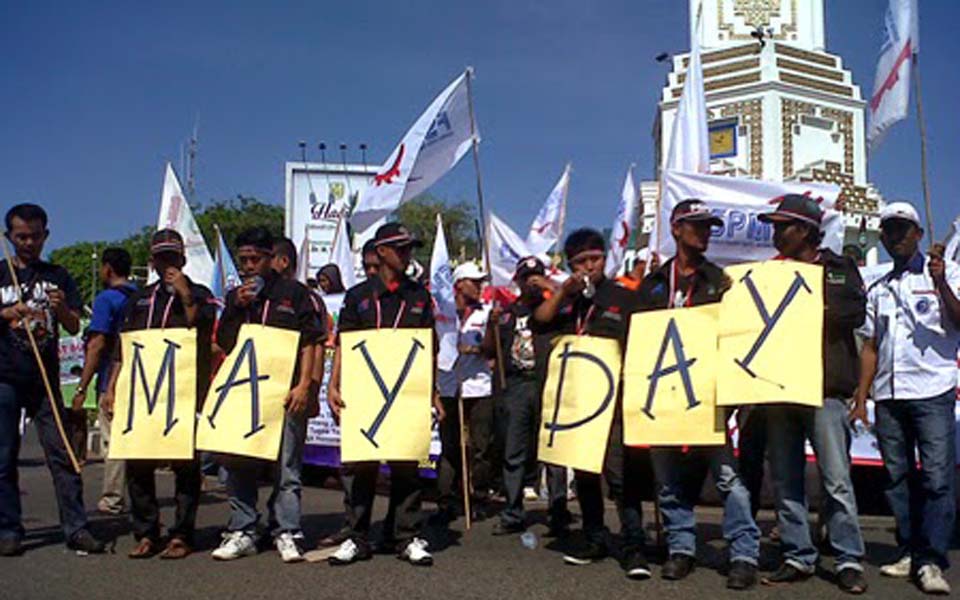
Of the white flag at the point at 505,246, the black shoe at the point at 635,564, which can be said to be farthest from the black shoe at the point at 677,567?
the white flag at the point at 505,246

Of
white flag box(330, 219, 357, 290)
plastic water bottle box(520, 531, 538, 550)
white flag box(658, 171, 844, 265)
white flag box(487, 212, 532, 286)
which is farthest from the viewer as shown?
white flag box(330, 219, 357, 290)

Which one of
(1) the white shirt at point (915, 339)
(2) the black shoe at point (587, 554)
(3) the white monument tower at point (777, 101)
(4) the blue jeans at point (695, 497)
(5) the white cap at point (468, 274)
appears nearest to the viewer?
(4) the blue jeans at point (695, 497)

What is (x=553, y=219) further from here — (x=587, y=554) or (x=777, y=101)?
(x=777, y=101)

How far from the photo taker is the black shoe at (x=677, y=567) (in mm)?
5516

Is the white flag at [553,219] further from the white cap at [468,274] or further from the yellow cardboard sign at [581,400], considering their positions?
the yellow cardboard sign at [581,400]

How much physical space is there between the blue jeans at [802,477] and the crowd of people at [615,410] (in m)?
0.01

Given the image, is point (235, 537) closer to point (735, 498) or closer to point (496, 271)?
point (735, 498)

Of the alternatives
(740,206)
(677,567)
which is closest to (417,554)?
(677,567)

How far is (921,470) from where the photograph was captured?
550cm

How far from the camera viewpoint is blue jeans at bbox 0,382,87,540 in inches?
252

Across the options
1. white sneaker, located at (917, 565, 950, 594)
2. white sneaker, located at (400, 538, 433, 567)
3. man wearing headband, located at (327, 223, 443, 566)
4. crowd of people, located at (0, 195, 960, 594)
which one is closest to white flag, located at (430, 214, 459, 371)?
Answer: crowd of people, located at (0, 195, 960, 594)

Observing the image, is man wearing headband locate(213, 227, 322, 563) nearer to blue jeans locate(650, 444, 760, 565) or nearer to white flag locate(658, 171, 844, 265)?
blue jeans locate(650, 444, 760, 565)

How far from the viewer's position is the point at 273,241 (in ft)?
21.2

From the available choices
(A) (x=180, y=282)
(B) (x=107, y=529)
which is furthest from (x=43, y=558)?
(A) (x=180, y=282)
